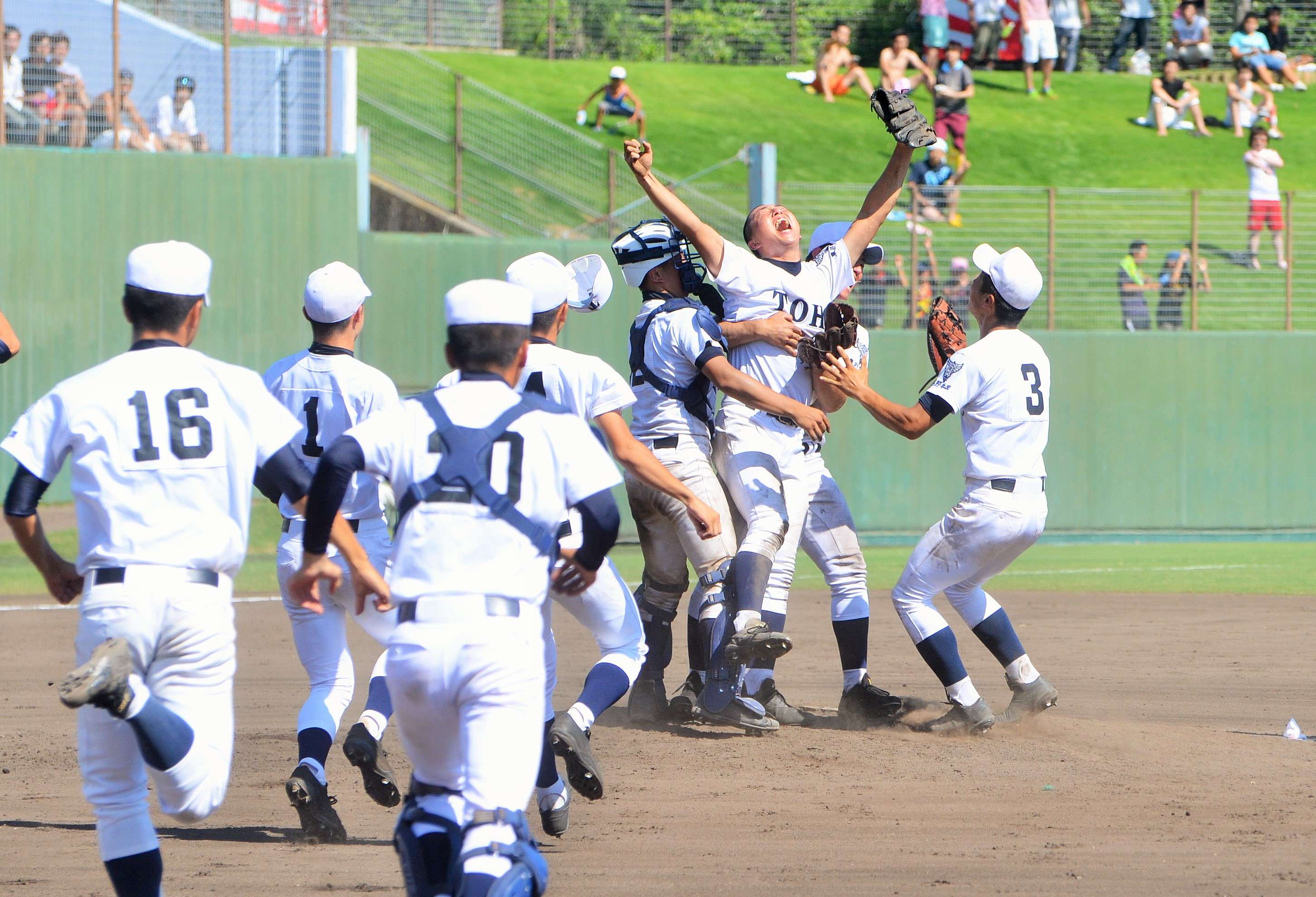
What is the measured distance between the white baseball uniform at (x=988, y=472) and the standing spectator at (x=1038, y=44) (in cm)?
2601

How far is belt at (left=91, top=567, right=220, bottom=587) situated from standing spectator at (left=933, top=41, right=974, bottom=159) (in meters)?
21.6

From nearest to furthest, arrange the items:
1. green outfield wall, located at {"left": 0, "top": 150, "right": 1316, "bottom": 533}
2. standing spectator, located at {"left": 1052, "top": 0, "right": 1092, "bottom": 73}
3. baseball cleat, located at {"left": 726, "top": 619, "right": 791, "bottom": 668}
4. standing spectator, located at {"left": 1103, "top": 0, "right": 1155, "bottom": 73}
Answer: baseball cleat, located at {"left": 726, "top": 619, "right": 791, "bottom": 668} → green outfield wall, located at {"left": 0, "top": 150, "right": 1316, "bottom": 533} → standing spectator, located at {"left": 1052, "top": 0, "right": 1092, "bottom": 73} → standing spectator, located at {"left": 1103, "top": 0, "right": 1155, "bottom": 73}

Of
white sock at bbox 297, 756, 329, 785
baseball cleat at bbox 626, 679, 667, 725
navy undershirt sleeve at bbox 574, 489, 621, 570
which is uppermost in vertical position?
navy undershirt sleeve at bbox 574, 489, 621, 570

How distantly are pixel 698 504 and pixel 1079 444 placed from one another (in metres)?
15.0

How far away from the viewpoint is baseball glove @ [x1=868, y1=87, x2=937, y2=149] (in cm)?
720

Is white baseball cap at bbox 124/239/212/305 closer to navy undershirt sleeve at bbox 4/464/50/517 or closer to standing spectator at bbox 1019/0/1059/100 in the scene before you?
navy undershirt sleeve at bbox 4/464/50/517

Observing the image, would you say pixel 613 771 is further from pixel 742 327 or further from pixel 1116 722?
pixel 1116 722

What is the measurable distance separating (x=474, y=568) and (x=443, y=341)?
15.4 m

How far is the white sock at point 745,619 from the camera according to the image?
650 cm

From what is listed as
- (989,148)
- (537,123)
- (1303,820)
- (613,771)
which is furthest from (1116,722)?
(989,148)

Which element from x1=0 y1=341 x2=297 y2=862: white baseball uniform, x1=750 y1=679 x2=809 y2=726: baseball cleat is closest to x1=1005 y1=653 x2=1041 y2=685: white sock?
x1=750 y1=679 x2=809 y2=726: baseball cleat

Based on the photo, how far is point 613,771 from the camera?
636 cm

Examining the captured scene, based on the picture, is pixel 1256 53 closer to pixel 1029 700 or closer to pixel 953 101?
pixel 953 101

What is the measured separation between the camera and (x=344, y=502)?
5.52 metres
